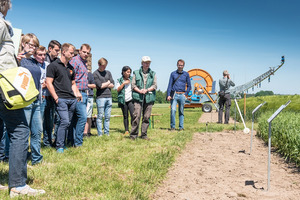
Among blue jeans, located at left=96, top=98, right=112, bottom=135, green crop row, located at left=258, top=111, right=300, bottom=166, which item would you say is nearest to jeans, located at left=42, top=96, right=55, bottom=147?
blue jeans, located at left=96, top=98, right=112, bottom=135

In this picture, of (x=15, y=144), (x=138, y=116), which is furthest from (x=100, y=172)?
(x=138, y=116)

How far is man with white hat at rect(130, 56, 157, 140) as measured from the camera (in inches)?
250

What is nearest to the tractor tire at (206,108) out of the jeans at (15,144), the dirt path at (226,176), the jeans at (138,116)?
the dirt path at (226,176)

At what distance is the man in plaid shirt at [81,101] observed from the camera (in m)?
5.25

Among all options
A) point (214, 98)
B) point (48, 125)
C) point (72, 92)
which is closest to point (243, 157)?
point (72, 92)

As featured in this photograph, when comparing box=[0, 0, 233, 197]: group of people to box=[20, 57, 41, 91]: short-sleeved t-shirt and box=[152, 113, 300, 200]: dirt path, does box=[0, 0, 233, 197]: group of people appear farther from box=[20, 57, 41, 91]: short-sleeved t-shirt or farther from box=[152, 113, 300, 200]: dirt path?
box=[152, 113, 300, 200]: dirt path

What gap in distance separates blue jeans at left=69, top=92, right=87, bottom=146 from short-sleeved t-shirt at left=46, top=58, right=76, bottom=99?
59 cm

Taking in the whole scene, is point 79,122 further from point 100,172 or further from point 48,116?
point 100,172

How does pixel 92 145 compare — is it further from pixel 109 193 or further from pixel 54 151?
pixel 109 193

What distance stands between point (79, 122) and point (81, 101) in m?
0.44

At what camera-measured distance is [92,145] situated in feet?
17.7

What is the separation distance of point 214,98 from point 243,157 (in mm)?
16180

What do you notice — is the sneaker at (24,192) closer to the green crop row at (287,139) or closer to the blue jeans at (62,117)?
the blue jeans at (62,117)

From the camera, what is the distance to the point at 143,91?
6.34m
